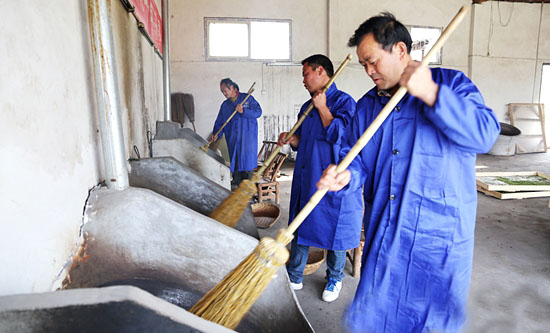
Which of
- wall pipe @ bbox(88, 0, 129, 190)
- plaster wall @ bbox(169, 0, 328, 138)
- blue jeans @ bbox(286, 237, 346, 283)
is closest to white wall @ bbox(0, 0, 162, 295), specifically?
wall pipe @ bbox(88, 0, 129, 190)

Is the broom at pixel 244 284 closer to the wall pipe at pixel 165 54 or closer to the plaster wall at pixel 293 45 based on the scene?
the wall pipe at pixel 165 54

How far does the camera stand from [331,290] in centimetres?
255

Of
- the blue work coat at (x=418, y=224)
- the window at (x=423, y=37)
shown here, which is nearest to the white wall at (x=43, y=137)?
the blue work coat at (x=418, y=224)

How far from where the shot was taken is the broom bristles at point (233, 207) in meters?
1.97

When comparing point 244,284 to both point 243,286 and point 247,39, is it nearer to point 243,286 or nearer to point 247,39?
point 243,286

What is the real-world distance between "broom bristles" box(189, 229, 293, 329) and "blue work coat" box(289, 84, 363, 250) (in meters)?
1.23

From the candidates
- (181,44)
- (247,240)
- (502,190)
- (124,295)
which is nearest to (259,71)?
(181,44)

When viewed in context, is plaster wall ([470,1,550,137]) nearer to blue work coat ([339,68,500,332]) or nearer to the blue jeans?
the blue jeans

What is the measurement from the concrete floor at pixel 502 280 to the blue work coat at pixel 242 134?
89 centimetres

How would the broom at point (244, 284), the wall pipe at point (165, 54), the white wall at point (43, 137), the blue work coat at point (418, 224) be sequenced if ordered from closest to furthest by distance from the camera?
the white wall at point (43, 137), the broom at point (244, 284), the blue work coat at point (418, 224), the wall pipe at point (165, 54)

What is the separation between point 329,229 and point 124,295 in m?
1.77

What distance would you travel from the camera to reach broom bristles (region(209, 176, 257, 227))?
197 cm

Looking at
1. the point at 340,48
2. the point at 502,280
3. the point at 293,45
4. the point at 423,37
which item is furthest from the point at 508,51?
the point at 502,280

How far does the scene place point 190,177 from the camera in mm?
2141
